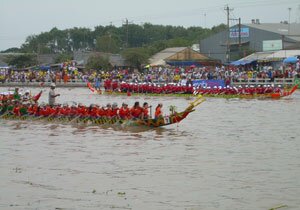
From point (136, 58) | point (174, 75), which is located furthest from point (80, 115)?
point (136, 58)

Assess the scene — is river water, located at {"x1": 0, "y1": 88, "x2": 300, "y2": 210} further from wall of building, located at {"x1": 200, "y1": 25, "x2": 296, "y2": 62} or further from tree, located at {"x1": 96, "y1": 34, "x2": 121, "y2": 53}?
tree, located at {"x1": 96, "y1": 34, "x2": 121, "y2": 53}

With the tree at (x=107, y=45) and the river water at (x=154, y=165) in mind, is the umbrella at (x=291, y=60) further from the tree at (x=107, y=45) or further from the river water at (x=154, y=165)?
the tree at (x=107, y=45)

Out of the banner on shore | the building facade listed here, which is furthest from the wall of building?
the banner on shore

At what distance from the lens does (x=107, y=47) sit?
87.4 metres

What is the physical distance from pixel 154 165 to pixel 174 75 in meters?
36.9

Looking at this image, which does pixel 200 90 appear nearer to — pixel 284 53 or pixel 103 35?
pixel 284 53

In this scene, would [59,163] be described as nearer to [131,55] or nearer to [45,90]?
[45,90]

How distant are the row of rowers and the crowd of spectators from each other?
68.3 ft

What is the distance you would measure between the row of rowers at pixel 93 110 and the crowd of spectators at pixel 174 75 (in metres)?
20.8

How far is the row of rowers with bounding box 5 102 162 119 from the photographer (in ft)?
77.5

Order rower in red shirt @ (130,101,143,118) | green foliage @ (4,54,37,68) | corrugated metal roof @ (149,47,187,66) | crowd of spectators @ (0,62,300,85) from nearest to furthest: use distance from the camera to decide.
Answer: rower in red shirt @ (130,101,143,118)
crowd of spectators @ (0,62,300,85)
corrugated metal roof @ (149,47,187,66)
green foliage @ (4,54,37,68)

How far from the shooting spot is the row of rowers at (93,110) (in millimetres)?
23625

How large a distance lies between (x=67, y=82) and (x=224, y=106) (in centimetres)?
2729

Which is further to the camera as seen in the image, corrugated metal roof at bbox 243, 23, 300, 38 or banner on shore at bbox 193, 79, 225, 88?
corrugated metal roof at bbox 243, 23, 300, 38
